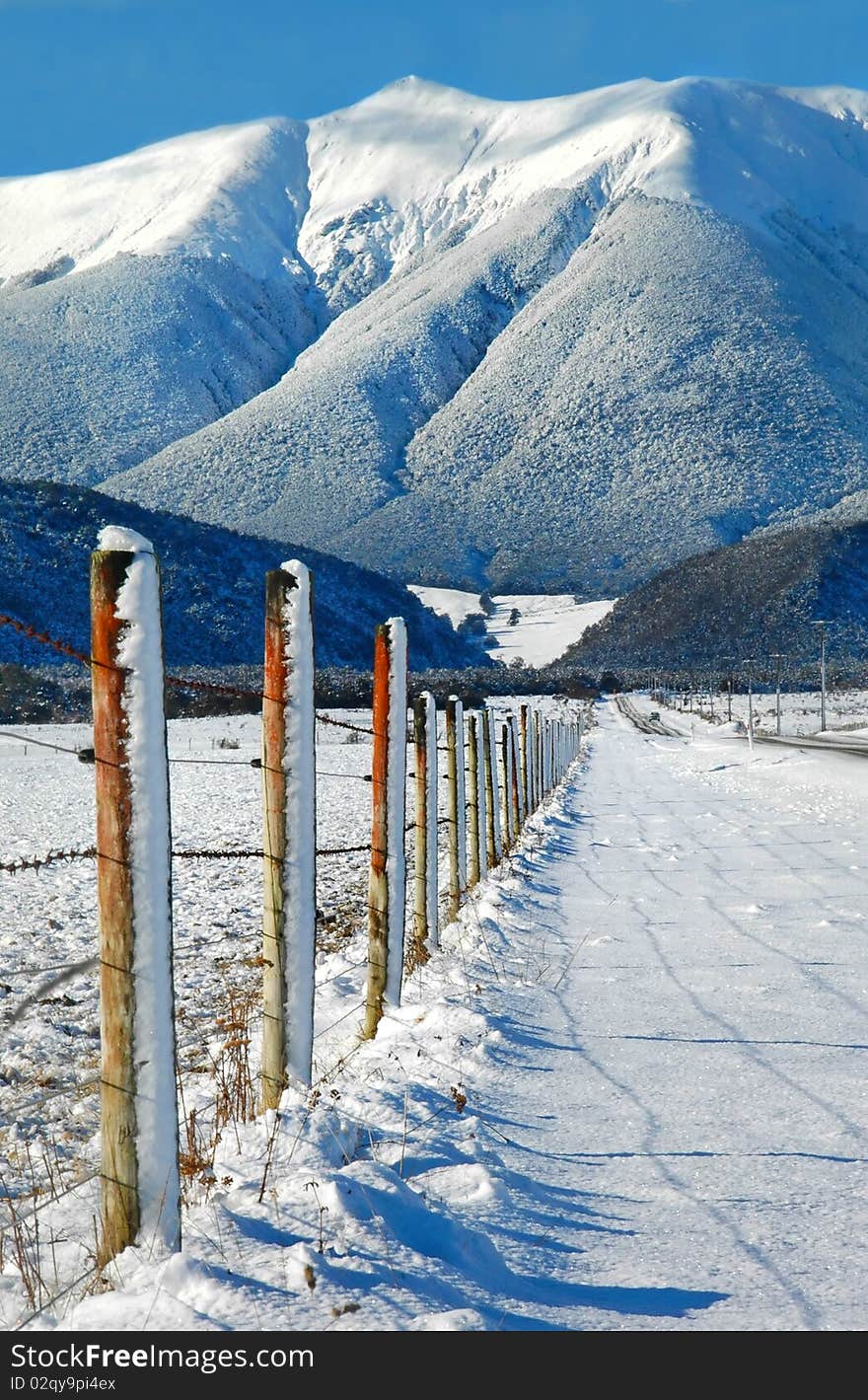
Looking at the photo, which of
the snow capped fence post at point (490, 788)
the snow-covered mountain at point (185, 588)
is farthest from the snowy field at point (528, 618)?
the snow capped fence post at point (490, 788)

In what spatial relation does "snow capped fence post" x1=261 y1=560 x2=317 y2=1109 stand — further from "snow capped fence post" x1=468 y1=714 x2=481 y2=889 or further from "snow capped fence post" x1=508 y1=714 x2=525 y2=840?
"snow capped fence post" x1=508 y1=714 x2=525 y2=840

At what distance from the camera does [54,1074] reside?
19.8 ft

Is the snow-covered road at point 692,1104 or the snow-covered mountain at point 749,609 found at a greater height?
→ the snow-covered mountain at point 749,609

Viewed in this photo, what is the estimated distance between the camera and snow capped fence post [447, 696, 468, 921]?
9836 mm

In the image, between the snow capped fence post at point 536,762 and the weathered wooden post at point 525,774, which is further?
the snow capped fence post at point 536,762

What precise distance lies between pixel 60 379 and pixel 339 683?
12229cm

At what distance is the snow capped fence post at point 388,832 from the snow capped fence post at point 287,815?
1440 millimetres

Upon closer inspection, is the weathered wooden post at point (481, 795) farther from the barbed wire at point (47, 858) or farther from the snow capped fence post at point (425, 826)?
the barbed wire at point (47, 858)

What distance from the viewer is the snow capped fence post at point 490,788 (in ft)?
39.8

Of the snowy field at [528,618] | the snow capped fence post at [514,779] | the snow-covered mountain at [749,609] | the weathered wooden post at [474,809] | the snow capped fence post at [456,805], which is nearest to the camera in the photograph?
the snow capped fence post at [456,805]

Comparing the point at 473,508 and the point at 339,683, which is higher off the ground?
the point at 473,508

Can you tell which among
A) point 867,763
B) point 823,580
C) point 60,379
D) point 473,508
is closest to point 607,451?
point 473,508

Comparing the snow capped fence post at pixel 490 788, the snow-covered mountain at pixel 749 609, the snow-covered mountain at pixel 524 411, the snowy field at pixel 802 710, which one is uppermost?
the snow-covered mountain at pixel 524 411
